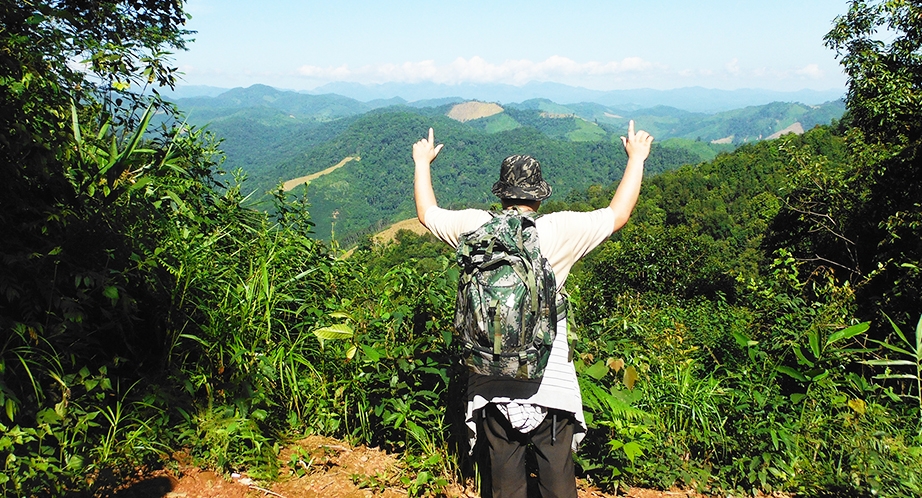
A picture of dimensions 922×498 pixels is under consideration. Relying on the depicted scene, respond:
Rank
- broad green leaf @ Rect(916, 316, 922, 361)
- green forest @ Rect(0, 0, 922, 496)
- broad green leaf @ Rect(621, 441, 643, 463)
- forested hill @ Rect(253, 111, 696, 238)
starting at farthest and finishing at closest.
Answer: forested hill @ Rect(253, 111, 696, 238), broad green leaf @ Rect(916, 316, 922, 361), broad green leaf @ Rect(621, 441, 643, 463), green forest @ Rect(0, 0, 922, 496)

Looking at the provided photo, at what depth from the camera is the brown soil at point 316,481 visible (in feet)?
7.06

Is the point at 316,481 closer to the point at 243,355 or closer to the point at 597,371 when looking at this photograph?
the point at 243,355

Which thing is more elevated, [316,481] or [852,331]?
[852,331]

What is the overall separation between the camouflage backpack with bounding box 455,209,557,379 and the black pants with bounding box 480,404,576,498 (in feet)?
0.79

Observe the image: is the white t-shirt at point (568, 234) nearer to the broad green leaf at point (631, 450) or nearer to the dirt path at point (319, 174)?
the broad green leaf at point (631, 450)

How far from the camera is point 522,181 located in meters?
1.81

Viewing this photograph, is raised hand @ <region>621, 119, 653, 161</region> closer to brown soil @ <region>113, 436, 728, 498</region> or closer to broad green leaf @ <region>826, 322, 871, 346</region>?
broad green leaf @ <region>826, 322, 871, 346</region>

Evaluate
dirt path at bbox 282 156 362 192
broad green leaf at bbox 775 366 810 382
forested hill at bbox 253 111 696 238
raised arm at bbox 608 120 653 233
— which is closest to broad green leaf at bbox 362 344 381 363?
raised arm at bbox 608 120 653 233

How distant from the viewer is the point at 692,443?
2590 millimetres

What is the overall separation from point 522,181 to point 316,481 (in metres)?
1.61

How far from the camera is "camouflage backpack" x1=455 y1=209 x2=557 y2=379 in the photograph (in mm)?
1640

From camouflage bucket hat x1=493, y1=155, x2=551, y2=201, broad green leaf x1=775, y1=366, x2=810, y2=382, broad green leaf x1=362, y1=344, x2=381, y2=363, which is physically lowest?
broad green leaf x1=775, y1=366, x2=810, y2=382

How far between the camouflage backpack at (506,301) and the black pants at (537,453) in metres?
0.24

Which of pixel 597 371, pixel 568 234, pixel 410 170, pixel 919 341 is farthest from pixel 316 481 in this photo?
pixel 410 170
